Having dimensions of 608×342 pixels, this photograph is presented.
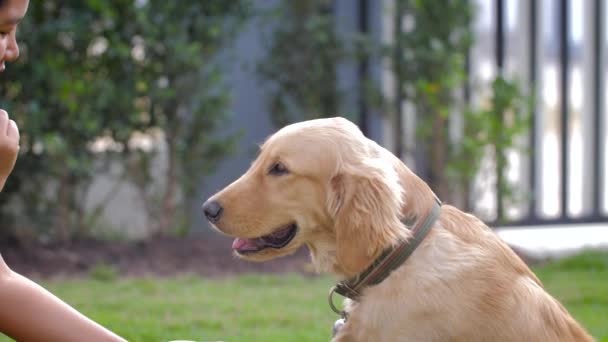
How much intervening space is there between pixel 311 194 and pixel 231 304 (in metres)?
2.45

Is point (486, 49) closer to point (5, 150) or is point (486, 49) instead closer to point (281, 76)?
point (281, 76)

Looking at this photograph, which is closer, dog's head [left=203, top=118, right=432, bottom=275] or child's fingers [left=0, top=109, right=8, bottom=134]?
child's fingers [left=0, top=109, right=8, bottom=134]

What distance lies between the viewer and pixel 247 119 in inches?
356

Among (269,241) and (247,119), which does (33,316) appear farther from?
(247,119)

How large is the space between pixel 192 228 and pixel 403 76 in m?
2.32

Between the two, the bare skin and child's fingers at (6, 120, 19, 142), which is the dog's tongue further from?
child's fingers at (6, 120, 19, 142)

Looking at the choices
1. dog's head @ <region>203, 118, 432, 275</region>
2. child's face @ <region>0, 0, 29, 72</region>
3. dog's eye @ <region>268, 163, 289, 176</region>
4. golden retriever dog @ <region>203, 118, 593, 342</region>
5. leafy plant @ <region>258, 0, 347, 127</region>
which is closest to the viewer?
child's face @ <region>0, 0, 29, 72</region>

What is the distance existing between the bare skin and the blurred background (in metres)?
2.53

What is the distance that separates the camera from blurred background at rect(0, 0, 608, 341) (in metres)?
7.23

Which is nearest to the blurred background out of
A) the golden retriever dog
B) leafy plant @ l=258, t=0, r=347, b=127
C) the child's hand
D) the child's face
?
leafy plant @ l=258, t=0, r=347, b=127

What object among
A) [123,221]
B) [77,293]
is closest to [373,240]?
[77,293]

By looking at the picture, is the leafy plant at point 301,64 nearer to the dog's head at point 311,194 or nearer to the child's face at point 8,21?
the dog's head at point 311,194

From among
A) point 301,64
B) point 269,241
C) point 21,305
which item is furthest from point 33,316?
point 301,64

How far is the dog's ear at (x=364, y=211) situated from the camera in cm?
358
